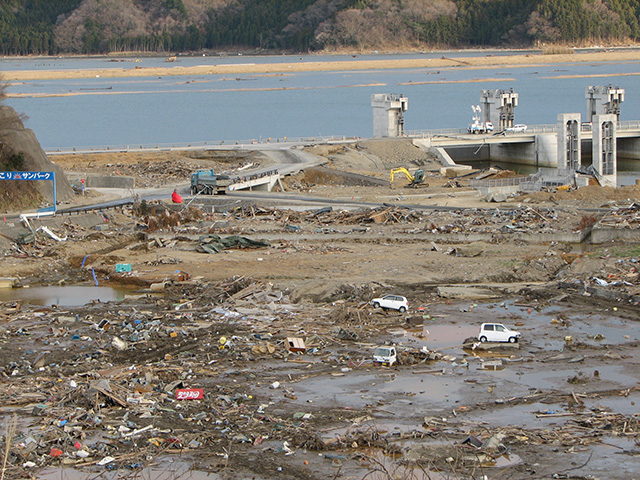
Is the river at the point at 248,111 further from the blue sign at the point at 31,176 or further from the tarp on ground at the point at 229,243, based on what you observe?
the tarp on ground at the point at 229,243

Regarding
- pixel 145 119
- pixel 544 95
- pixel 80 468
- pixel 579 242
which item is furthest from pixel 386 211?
pixel 544 95

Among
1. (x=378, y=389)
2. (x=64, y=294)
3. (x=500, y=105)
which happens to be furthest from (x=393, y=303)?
(x=500, y=105)

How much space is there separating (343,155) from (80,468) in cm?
5959

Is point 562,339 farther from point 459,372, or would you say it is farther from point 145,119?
point 145,119

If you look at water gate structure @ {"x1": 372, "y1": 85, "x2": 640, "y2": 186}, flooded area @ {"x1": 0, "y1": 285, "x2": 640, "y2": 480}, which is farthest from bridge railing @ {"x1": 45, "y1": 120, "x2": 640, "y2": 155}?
flooded area @ {"x1": 0, "y1": 285, "x2": 640, "y2": 480}

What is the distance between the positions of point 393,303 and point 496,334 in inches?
200

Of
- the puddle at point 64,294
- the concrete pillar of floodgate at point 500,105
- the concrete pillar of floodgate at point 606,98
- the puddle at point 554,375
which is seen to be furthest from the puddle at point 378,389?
the concrete pillar of floodgate at point 606,98

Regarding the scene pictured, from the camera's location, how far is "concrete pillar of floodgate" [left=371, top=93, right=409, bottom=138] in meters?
86.2

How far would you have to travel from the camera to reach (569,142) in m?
81.8

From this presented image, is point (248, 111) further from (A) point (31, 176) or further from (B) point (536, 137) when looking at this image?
(A) point (31, 176)

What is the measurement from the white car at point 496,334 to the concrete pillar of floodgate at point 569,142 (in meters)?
53.9

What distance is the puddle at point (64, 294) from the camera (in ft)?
122

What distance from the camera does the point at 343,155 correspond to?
77938 mm

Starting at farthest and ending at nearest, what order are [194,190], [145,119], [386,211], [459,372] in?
[145,119] → [194,190] → [386,211] → [459,372]
